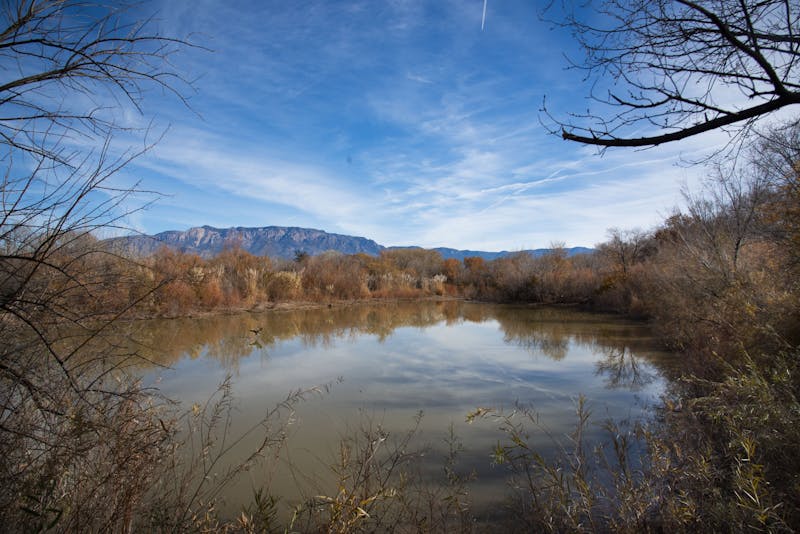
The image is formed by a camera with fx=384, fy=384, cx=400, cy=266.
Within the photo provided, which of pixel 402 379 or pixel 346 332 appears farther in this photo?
pixel 346 332

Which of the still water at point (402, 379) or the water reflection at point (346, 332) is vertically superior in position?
the water reflection at point (346, 332)

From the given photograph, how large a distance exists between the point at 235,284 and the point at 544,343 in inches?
573

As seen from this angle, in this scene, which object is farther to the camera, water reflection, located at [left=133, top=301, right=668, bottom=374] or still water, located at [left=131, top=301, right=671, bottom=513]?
water reflection, located at [left=133, top=301, right=668, bottom=374]

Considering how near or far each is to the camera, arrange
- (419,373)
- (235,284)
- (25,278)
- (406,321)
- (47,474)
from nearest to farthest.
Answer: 1. (25,278)
2. (47,474)
3. (419,373)
4. (406,321)
5. (235,284)

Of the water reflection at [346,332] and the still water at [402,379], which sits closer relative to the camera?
the still water at [402,379]

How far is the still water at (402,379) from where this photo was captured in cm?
411

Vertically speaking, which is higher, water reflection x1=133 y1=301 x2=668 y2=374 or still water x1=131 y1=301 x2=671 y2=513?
water reflection x1=133 y1=301 x2=668 y2=374

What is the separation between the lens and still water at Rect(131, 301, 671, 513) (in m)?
4.11

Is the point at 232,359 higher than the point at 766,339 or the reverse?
the reverse

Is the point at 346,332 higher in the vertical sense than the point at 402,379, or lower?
higher

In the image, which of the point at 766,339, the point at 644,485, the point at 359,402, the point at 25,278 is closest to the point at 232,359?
the point at 359,402

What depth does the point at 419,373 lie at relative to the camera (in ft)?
25.6

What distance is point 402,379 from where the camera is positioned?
7305mm

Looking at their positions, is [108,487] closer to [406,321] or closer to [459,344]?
[459,344]
